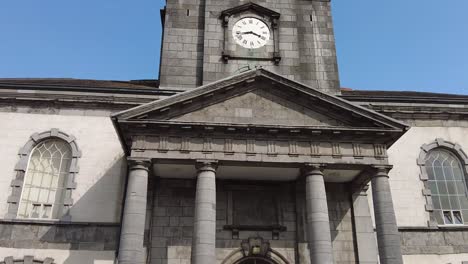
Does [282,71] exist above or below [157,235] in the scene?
above

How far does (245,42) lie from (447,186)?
1006 cm

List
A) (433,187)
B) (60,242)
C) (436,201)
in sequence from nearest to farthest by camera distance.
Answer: (60,242) < (436,201) < (433,187)

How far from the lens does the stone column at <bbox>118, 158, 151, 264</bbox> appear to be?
12.3 metres

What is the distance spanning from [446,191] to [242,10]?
1132 cm

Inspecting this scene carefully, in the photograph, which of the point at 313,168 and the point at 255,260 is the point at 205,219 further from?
the point at 313,168

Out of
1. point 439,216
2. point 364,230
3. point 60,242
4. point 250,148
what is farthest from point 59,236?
point 439,216

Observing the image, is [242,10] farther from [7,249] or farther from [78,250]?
[7,249]

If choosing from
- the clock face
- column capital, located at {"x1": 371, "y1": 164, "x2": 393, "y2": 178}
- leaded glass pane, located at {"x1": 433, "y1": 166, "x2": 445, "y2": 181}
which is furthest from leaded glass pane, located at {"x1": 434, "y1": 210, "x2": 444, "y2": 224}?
the clock face

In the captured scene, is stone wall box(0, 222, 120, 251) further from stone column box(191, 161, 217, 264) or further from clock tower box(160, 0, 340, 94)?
clock tower box(160, 0, 340, 94)

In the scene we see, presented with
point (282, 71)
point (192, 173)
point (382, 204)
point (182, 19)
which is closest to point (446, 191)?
point (382, 204)

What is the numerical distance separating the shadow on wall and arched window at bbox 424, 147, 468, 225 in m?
11.9

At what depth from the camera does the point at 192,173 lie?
1528 centimetres

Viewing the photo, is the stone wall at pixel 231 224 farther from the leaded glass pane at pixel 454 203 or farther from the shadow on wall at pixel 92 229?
the leaded glass pane at pixel 454 203

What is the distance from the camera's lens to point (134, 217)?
1274cm
